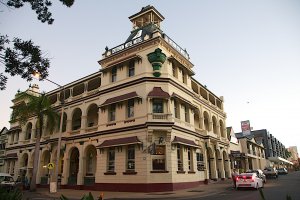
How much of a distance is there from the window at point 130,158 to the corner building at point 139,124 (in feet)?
0.30

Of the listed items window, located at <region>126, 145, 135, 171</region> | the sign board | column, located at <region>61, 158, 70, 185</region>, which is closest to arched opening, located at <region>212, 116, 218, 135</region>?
window, located at <region>126, 145, 135, 171</region>

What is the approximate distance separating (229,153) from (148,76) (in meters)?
21.6

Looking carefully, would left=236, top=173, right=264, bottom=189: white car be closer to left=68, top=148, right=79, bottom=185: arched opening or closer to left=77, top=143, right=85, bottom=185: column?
left=77, top=143, right=85, bottom=185: column

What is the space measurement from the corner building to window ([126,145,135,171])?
0.30 feet

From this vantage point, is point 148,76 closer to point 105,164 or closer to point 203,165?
point 105,164

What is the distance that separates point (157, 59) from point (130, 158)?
9.91m

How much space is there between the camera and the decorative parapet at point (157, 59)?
78.0 ft

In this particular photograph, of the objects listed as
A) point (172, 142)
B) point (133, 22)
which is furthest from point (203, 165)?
point (133, 22)

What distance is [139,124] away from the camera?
22.6 meters

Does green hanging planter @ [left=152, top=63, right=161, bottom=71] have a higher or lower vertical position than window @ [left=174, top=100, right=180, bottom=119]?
higher

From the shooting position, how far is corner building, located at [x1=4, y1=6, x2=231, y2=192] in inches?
861

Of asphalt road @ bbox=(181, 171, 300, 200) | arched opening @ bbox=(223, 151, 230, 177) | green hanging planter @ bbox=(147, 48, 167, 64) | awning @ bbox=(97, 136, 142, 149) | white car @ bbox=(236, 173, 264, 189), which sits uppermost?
green hanging planter @ bbox=(147, 48, 167, 64)

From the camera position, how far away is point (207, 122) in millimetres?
35562

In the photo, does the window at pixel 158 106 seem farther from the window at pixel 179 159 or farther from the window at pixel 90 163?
the window at pixel 90 163
